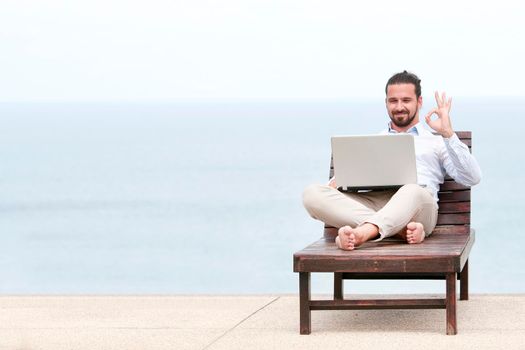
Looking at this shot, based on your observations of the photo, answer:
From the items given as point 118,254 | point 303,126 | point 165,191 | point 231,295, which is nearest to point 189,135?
point 303,126

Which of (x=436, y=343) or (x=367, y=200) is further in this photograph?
(x=367, y=200)

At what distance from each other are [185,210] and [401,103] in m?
44.4

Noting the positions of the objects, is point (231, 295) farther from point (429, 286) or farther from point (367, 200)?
point (429, 286)

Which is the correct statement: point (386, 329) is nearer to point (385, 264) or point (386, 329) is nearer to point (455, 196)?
point (385, 264)

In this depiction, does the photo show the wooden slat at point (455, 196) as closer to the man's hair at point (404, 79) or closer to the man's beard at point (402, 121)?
the man's beard at point (402, 121)

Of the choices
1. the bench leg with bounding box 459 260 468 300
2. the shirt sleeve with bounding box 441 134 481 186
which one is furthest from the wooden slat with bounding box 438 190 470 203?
the bench leg with bounding box 459 260 468 300

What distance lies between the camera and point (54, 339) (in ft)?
20.1

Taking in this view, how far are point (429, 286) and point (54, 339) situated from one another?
33.7 m

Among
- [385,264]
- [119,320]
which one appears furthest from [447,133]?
[119,320]

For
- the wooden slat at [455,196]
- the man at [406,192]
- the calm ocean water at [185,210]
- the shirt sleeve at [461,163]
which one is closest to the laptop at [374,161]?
the man at [406,192]

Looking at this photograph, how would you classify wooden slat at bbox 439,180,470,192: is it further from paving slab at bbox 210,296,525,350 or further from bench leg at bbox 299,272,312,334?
bench leg at bbox 299,272,312,334

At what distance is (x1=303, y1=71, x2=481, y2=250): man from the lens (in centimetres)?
624

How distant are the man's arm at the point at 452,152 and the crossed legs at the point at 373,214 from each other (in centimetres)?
26

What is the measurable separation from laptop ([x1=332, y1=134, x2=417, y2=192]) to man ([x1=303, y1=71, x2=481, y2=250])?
9cm
